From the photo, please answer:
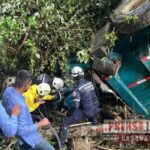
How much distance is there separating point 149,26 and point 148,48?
1.15ft

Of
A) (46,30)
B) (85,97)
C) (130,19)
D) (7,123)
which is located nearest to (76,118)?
(85,97)

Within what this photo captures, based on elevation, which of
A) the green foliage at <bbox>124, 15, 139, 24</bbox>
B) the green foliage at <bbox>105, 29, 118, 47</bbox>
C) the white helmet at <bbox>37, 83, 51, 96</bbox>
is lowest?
the white helmet at <bbox>37, 83, 51, 96</bbox>

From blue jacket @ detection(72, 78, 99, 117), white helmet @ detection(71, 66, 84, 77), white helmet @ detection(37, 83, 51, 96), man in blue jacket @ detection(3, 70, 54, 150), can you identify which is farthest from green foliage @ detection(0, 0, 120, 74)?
man in blue jacket @ detection(3, 70, 54, 150)

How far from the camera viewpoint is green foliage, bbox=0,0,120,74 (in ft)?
27.8

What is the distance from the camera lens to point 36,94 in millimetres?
8172

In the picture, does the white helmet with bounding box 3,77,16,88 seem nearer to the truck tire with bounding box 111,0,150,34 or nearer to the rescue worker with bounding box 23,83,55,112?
the rescue worker with bounding box 23,83,55,112

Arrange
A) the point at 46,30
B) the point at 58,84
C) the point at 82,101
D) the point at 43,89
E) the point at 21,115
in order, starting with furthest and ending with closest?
the point at 46,30 < the point at 58,84 < the point at 43,89 < the point at 82,101 < the point at 21,115

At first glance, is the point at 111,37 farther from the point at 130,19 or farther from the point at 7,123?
the point at 7,123

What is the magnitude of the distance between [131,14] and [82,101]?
63.3 inches

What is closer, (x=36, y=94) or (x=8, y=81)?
(x=36, y=94)

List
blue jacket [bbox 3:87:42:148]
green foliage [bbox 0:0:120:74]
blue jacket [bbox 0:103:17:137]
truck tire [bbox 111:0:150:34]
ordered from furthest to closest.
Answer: green foliage [bbox 0:0:120:74]
truck tire [bbox 111:0:150:34]
blue jacket [bbox 3:87:42:148]
blue jacket [bbox 0:103:17:137]

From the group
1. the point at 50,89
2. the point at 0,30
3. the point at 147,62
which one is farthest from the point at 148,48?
the point at 0,30

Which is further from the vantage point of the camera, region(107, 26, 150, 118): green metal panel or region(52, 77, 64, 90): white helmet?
region(52, 77, 64, 90): white helmet

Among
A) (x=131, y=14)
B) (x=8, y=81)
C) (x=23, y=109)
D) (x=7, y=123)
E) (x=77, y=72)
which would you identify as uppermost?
(x=131, y=14)
